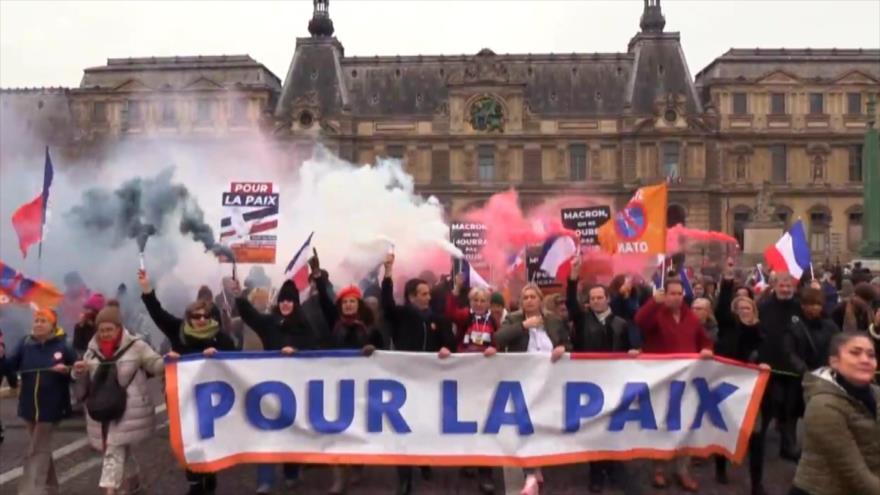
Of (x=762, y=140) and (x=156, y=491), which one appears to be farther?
Result: (x=762, y=140)

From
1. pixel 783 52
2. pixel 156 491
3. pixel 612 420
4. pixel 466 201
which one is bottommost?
pixel 156 491

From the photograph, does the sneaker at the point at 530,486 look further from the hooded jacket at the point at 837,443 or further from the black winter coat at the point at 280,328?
→ the hooded jacket at the point at 837,443

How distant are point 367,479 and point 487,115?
50415 millimetres

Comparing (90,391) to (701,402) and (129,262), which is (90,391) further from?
(129,262)

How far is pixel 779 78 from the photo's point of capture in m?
59.3

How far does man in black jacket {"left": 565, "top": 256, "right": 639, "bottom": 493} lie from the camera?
8.03m

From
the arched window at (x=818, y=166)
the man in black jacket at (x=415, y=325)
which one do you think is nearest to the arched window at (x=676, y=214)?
the arched window at (x=818, y=166)

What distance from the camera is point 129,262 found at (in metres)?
17.7

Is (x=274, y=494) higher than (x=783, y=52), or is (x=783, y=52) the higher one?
(x=783, y=52)

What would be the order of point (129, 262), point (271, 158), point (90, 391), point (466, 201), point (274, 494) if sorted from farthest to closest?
1. point (466, 201)
2. point (271, 158)
3. point (129, 262)
4. point (274, 494)
5. point (90, 391)

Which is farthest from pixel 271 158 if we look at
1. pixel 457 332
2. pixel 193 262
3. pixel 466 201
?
pixel 457 332

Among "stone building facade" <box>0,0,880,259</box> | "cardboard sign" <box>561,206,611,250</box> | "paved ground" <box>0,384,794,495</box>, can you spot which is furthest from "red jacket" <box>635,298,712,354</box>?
"stone building facade" <box>0,0,880,259</box>

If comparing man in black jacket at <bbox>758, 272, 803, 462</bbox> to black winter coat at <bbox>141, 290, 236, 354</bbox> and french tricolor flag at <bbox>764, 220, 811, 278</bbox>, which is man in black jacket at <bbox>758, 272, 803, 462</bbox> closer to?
french tricolor flag at <bbox>764, 220, 811, 278</bbox>

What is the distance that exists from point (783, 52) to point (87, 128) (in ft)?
148
